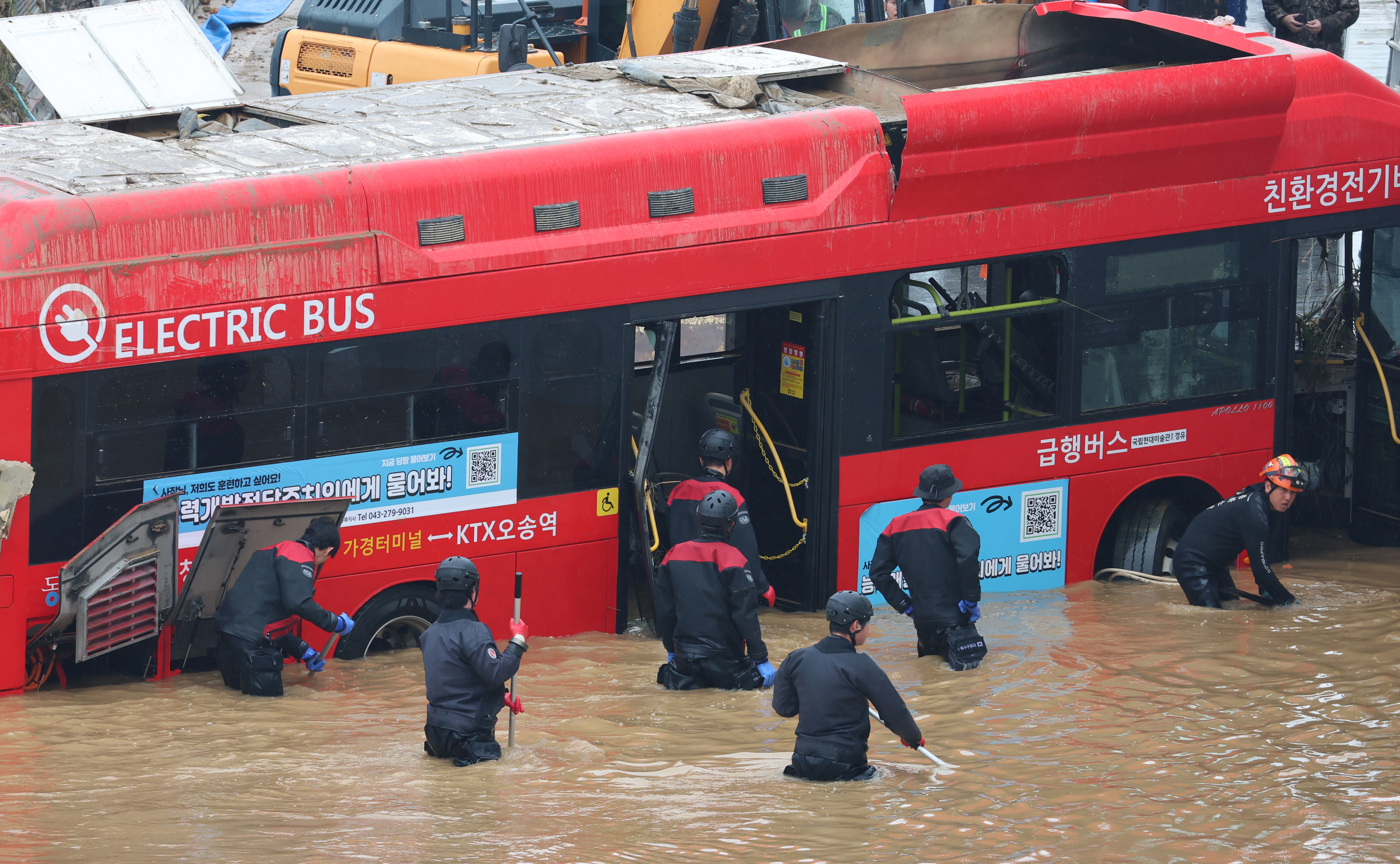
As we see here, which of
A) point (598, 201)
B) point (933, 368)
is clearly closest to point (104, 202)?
point (598, 201)

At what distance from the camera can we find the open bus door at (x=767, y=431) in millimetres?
10297

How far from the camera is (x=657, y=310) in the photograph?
32.9 ft

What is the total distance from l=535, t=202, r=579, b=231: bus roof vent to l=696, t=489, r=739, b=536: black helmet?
1.67 meters

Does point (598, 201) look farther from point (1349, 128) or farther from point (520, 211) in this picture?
point (1349, 128)

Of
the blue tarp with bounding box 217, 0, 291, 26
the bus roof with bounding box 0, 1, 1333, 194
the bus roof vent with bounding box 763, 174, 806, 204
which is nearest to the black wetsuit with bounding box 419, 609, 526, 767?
the bus roof with bounding box 0, 1, 1333, 194

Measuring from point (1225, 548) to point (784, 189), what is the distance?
3.47 meters

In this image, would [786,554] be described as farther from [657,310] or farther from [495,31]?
[495,31]

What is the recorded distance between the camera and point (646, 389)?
12023 mm

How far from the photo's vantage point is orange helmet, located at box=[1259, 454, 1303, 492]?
35.4ft

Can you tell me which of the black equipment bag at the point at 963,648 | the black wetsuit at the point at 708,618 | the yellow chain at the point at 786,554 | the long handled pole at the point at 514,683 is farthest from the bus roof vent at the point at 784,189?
the long handled pole at the point at 514,683

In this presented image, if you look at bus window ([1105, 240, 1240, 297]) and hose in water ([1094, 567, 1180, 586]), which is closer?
bus window ([1105, 240, 1240, 297])

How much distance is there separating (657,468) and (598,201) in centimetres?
261

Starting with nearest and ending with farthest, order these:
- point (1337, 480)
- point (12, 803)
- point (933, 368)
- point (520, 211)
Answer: point (12, 803)
point (520, 211)
point (933, 368)
point (1337, 480)

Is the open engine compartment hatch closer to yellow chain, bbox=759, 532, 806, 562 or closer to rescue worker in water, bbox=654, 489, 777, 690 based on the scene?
rescue worker in water, bbox=654, 489, 777, 690
